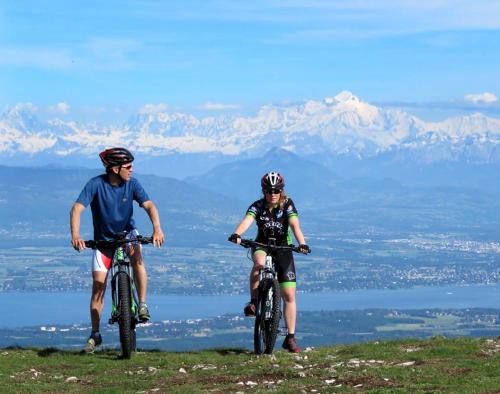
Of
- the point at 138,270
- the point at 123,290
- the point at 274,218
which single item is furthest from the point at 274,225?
the point at 123,290

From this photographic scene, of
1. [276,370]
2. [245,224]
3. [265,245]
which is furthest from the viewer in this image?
[245,224]

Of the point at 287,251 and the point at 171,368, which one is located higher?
the point at 287,251

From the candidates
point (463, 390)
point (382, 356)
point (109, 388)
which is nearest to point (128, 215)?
point (109, 388)

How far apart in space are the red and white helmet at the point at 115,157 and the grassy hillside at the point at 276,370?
10.6 feet

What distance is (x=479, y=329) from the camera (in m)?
176

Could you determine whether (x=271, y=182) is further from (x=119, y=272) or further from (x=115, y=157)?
(x=119, y=272)

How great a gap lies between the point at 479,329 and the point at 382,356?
6476 inches

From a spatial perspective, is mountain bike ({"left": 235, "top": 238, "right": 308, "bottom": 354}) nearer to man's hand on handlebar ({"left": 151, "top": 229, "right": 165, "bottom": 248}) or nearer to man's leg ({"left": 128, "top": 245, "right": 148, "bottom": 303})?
man's hand on handlebar ({"left": 151, "top": 229, "right": 165, "bottom": 248})

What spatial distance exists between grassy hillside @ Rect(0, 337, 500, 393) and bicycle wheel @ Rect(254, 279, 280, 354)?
1.03ft

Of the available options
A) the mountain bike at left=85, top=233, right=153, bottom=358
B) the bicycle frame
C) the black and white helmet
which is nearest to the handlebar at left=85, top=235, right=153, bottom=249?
the mountain bike at left=85, top=233, right=153, bottom=358

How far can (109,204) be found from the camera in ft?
55.1

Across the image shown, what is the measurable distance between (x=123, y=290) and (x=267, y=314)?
244 centimetres

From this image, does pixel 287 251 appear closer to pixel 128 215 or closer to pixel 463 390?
pixel 128 215

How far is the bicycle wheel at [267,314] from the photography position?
17.0m
